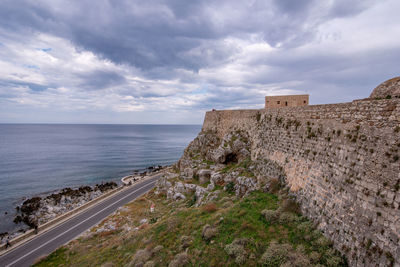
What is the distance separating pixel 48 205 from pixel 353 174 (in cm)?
5621

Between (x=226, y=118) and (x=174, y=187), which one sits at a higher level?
(x=226, y=118)

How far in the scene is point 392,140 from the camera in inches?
288

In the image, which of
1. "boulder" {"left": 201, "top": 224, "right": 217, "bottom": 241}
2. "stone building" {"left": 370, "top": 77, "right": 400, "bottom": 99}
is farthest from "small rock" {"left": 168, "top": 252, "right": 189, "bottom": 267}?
"stone building" {"left": 370, "top": 77, "right": 400, "bottom": 99}

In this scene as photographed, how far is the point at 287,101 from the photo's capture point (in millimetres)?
23875

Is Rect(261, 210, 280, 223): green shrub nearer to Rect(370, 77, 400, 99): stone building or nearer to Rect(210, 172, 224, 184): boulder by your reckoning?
Rect(370, 77, 400, 99): stone building

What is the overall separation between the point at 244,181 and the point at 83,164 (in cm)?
8172

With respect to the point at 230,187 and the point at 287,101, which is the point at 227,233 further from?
the point at 287,101

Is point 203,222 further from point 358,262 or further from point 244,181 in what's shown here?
point 358,262

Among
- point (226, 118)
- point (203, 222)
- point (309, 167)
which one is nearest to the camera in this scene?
point (309, 167)

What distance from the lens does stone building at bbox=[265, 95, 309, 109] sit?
23.0 m

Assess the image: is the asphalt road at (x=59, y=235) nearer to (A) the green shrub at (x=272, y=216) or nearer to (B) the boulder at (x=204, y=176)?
(B) the boulder at (x=204, y=176)

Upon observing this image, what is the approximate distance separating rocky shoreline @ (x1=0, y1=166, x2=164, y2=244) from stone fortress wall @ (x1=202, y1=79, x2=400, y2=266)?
4437 cm

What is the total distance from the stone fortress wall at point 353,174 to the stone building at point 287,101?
9.42 m

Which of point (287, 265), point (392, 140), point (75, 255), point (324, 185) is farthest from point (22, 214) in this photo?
point (392, 140)
